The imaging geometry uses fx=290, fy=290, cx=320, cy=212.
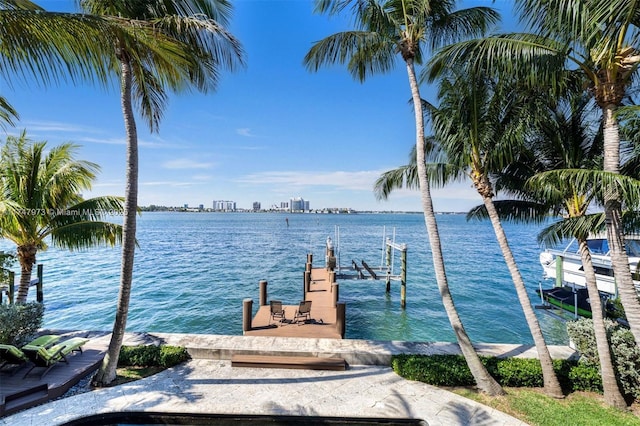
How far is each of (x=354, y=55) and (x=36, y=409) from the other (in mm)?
12055

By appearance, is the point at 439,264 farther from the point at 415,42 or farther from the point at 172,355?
the point at 172,355

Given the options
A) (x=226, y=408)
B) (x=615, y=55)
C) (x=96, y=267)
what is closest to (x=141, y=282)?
(x=96, y=267)

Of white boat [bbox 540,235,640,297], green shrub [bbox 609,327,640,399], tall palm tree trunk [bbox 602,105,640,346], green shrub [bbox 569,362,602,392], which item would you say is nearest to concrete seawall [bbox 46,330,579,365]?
green shrub [bbox 569,362,602,392]

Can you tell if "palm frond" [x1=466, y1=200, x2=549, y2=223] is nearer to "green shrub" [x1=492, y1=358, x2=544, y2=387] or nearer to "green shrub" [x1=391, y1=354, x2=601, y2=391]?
"green shrub" [x1=391, y1=354, x2=601, y2=391]

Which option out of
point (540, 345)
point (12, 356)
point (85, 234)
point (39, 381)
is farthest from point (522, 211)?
point (12, 356)

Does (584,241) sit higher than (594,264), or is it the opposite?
(584,241)

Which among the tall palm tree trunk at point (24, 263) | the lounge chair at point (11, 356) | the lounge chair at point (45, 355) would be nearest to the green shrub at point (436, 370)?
the lounge chair at point (45, 355)

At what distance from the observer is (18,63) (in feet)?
14.3

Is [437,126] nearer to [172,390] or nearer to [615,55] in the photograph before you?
[615,55]

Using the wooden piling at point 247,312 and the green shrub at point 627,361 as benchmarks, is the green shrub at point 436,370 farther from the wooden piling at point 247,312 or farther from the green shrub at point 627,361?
the wooden piling at point 247,312

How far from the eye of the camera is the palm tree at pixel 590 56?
18.0 ft

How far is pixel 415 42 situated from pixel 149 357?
38.0ft

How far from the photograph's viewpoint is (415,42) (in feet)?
25.2

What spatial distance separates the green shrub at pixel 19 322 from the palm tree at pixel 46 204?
3.89 ft
